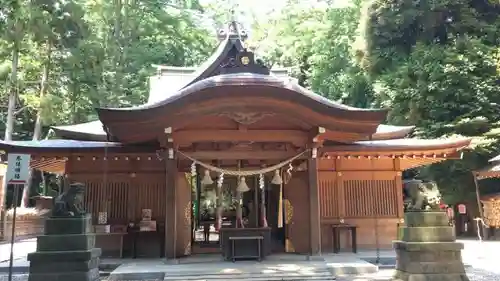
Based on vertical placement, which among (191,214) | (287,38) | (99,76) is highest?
(287,38)

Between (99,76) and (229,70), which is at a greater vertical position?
(99,76)

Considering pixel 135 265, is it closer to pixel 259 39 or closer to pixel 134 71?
pixel 134 71

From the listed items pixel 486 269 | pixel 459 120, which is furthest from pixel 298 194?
pixel 459 120

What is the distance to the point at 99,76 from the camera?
71.9ft

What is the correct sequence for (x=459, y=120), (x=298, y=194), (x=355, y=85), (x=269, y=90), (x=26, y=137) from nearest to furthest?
(x=269, y=90) < (x=298, y=194) < (x=459, y=120) < (x=355, y=85) < (x=26, y=137)

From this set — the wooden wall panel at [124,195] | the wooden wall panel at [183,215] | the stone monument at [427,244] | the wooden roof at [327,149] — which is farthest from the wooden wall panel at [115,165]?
the stone monument at [427,244]

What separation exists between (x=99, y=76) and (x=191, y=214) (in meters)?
13.3

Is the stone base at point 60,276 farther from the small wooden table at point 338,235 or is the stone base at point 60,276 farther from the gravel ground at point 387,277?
the small wooden table at point 338,235

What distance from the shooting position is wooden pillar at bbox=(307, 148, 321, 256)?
32.0 ft

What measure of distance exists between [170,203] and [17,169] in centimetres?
324

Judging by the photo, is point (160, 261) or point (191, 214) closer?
point (160, 261)

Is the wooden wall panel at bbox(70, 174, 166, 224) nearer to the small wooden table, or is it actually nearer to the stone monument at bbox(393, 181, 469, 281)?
the small wooden table

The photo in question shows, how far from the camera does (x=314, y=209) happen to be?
388 inches

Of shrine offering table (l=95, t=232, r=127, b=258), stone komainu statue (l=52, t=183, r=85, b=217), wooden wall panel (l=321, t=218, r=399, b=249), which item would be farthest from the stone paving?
stone komainu statue (l=52, t=183, r=85, b=217)
